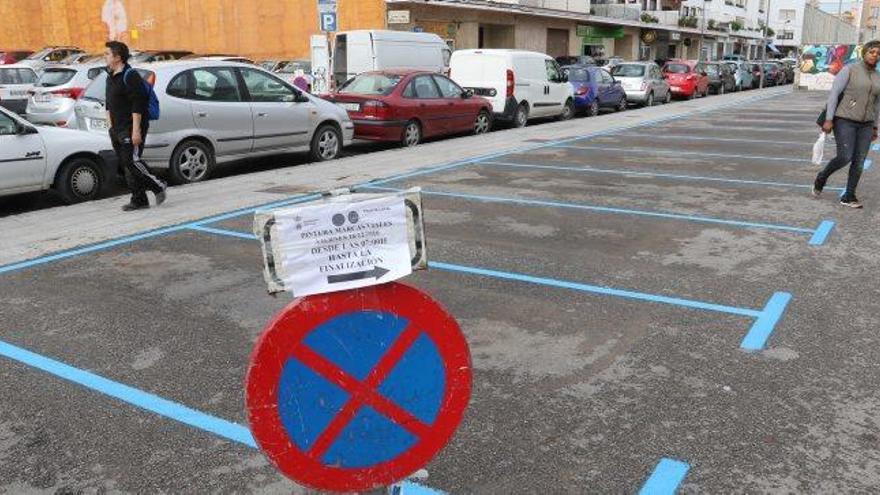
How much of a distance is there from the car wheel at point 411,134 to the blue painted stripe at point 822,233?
792cm

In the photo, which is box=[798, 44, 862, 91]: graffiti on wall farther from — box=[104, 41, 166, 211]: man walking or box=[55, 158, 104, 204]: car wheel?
box=[104, 41, 166, 211]: man walking

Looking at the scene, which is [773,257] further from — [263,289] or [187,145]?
[187,145]

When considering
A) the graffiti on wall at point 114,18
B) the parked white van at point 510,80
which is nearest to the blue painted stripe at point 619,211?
the parked white van at point 510,80

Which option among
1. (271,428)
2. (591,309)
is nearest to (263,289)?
(591,309)

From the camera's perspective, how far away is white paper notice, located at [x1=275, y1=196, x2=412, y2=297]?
2.21 m

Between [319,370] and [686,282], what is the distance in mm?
4196

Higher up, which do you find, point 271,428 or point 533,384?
point 271,428

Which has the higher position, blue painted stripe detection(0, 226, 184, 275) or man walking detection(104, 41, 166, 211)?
man walking detection(104, 41, 166, 211)

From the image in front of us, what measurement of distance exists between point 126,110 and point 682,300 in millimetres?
5840

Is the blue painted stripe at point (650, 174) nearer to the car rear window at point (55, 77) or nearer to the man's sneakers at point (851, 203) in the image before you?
the man's sneakers at point (851, 203)

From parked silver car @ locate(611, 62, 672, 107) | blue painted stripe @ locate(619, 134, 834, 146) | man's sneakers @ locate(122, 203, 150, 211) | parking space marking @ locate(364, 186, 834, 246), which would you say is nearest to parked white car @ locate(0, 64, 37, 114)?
man's sneakers @ locate(122, 203, 150, 211)

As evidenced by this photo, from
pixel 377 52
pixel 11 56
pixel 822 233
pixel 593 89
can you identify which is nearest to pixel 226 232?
pixel 822 233

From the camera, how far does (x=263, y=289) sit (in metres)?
5.60

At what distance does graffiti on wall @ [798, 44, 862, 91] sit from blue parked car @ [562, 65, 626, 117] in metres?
19.9
